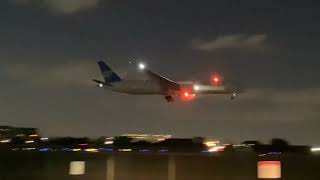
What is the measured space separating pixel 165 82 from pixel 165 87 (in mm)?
1311

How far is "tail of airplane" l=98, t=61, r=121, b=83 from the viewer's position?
9875cm

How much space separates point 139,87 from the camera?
8581cm

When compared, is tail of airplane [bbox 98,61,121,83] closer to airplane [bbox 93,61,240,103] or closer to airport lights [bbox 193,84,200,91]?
airplane [bbox 93,61,240,103]

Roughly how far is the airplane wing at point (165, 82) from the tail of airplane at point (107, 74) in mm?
10638

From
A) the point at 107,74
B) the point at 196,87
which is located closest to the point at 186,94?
the point at 196,87

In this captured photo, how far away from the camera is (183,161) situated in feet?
94.0

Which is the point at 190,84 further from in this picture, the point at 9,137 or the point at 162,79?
the point at 9,137

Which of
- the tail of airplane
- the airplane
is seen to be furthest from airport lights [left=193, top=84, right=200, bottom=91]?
the tail of airplane

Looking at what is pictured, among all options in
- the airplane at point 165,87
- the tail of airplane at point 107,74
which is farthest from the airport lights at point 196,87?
the tail of airplane at point 107,74

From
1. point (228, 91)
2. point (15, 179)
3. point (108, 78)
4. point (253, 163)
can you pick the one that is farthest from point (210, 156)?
point (108, 78)

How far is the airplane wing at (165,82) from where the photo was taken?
82.1 m

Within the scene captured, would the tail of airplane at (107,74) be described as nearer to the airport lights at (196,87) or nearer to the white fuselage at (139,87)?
the white fuselage at (139,87)

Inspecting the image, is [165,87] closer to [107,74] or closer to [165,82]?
[165,82]

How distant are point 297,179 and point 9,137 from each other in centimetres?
5181
